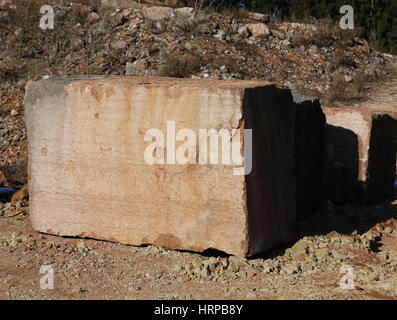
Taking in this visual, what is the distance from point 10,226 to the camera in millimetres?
4484

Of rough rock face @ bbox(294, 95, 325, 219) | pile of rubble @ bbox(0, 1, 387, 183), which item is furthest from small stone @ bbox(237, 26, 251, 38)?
rough rock face @ bbox(294, 95, 325, 219)

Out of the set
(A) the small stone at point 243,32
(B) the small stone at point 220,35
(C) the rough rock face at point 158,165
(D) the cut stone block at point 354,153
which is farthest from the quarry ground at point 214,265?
(A) the small stone at point 243,32

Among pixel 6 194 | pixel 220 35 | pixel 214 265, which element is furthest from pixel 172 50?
pixel 214 265

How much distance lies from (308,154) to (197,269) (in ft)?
5.34

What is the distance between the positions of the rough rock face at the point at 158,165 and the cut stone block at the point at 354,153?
148cm

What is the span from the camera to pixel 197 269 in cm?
353

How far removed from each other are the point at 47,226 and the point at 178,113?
129 centimetres

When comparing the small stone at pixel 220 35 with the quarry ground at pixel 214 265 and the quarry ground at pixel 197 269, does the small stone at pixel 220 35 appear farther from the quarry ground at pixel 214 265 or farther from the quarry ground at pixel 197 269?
the quarry ground at pixel 197 269

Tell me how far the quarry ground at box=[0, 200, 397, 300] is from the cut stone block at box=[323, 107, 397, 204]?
3.22ft

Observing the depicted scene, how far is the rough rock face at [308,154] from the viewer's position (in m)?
4.60

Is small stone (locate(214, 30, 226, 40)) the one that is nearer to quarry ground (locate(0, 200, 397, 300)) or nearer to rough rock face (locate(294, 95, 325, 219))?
rough rock face (locate(294, 95, 325, 219))

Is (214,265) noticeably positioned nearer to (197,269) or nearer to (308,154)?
(197,269)

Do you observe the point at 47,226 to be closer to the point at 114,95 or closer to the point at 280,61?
the point at 114,95

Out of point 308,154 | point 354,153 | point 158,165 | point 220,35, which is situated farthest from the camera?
point 220,35
